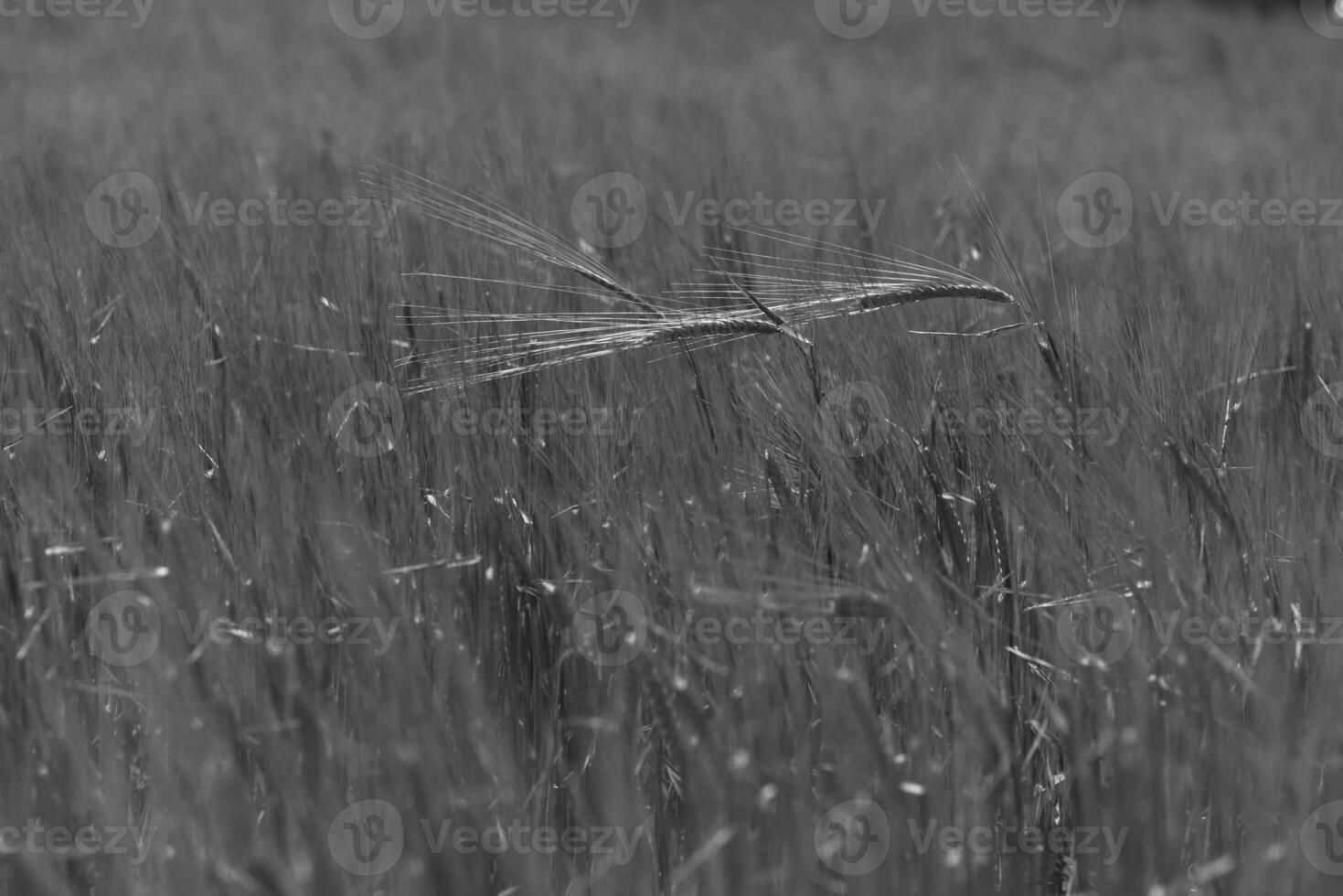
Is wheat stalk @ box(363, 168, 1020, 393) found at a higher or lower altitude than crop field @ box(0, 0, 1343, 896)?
higher

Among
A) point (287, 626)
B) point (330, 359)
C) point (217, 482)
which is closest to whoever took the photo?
point (287, 626)

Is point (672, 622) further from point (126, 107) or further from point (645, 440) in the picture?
point (126, 107)

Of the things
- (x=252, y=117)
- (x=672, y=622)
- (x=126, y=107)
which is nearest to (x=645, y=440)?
(x=672, y=622)

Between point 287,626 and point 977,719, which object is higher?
point 287,626

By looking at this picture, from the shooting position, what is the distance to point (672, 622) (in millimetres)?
1220

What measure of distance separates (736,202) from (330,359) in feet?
3.31

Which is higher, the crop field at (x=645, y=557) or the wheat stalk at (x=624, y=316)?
the wheat stalk at (x=624, y=316)

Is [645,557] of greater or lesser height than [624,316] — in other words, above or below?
below

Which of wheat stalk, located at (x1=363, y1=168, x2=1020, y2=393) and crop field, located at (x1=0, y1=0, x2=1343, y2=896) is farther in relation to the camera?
wheat stalk, located at (x1=363, y1=168, x2=1020, y2=393)

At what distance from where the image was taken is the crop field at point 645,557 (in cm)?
103

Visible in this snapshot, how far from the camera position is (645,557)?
4.19 ft

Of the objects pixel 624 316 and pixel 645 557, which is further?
pixel 624 316

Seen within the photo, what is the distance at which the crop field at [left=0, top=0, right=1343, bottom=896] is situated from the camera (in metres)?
1.03

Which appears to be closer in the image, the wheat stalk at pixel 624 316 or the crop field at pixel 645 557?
the crop field at pixel 645 557
